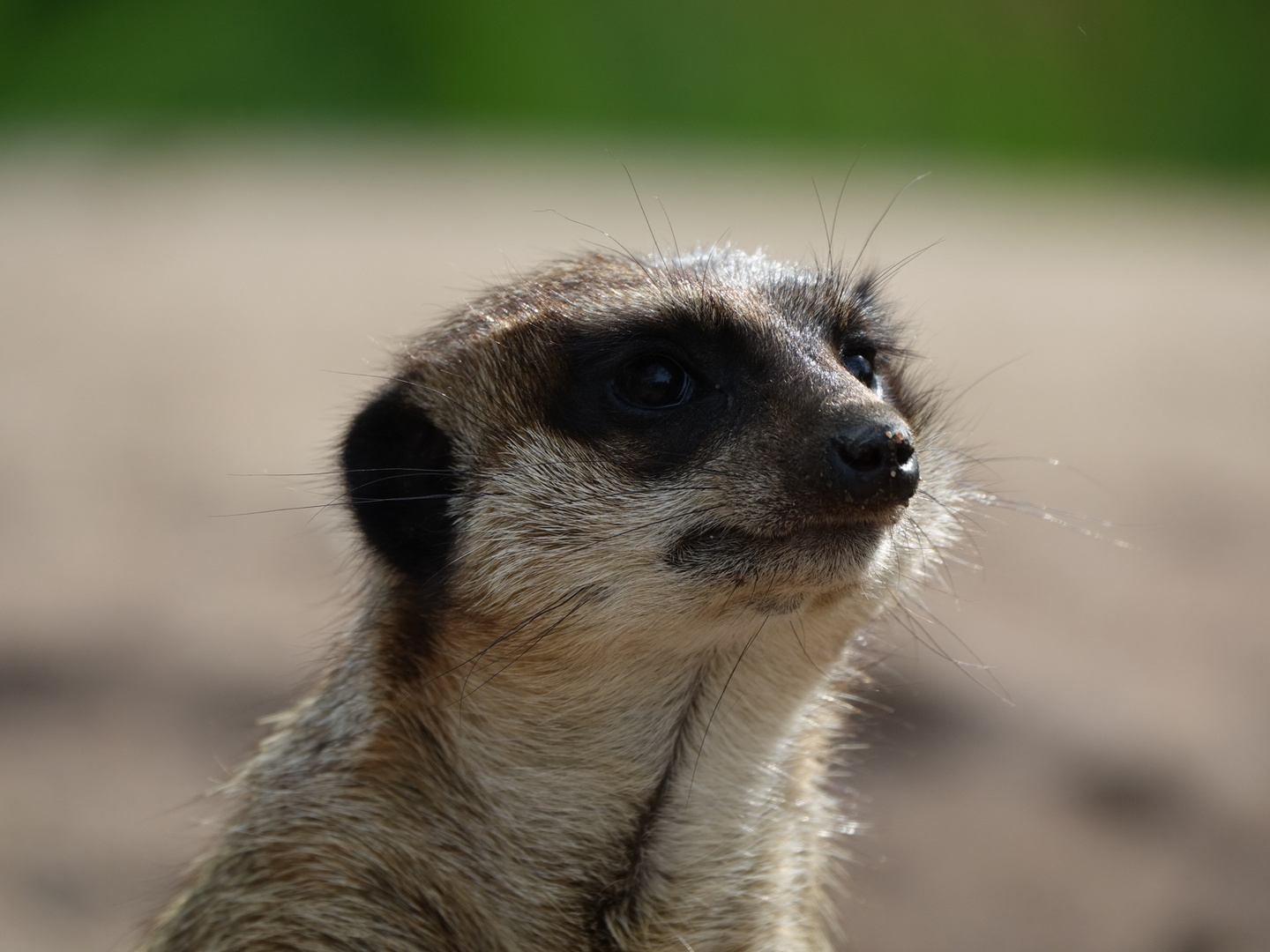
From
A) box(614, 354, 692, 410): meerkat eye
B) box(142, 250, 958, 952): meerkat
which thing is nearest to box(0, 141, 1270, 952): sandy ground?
box(142, 250, 958, 952): meerkat

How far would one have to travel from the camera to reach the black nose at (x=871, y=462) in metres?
2.58

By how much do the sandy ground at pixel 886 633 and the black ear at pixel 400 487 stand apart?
1363 mm

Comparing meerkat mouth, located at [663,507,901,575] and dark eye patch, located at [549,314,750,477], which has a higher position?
dark eye patch, located at [549,314,750,477]

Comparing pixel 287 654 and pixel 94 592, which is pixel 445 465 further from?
pixel 94 592

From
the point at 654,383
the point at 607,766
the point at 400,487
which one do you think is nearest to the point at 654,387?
the point at 654,383

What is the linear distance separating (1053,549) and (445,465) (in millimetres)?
4818

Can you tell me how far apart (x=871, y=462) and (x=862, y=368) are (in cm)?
88

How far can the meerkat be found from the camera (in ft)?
9.13

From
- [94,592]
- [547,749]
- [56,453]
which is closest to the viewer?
[547,749]

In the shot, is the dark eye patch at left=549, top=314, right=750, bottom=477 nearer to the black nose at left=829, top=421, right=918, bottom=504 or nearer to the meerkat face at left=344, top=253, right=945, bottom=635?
the meerkat face at left=344, top=253, right=945, bottom=635

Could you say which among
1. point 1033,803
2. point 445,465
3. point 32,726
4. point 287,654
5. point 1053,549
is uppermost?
point 445,465

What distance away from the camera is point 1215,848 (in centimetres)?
495

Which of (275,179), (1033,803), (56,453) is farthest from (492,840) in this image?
(275,179)

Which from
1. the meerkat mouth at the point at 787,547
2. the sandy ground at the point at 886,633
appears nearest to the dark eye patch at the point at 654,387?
the meerkat mouth at the point at 787,547
